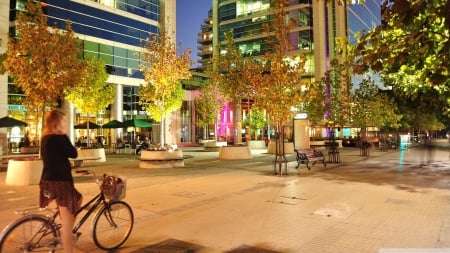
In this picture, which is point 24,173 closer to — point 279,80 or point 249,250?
point 279,80

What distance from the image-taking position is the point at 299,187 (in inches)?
488

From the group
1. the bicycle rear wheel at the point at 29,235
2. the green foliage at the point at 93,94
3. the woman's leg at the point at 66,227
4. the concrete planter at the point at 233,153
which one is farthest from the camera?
the green foliage at the point at 93,94

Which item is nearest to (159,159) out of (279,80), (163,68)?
(163,68)

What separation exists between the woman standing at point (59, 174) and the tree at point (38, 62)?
957 cm

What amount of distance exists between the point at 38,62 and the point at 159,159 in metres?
6.77

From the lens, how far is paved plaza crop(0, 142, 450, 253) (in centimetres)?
639

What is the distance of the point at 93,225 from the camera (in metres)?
5.89

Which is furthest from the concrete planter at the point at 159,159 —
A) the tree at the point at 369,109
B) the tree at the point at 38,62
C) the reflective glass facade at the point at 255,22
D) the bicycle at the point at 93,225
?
the reflective glass facade at the point at 255,22

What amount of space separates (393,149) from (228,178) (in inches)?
1090

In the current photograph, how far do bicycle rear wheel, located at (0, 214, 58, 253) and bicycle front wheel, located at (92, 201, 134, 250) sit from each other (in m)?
0.70

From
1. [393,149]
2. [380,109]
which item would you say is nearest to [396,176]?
[393,149]

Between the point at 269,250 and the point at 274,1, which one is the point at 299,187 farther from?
the point at 274,1

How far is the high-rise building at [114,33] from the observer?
36.0 metres

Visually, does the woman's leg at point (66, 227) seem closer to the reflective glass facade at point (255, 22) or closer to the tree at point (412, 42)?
the tree at point (412, 42)
